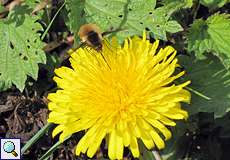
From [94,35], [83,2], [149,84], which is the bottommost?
[149,84]

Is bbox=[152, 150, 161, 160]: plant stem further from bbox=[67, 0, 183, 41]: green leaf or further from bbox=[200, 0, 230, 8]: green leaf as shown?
bbox=[200, 0, 230, 8]: green leaf

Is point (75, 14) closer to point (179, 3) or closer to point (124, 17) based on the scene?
point (124, 17)

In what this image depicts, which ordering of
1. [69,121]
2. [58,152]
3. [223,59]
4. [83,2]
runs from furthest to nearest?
[58,152]
[83,2]
[223,59]
[69,121]

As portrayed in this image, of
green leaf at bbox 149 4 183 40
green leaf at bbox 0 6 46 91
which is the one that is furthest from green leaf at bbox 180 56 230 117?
green leaf at bbox 0 6 46 91

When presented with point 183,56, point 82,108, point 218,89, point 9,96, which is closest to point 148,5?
point 183,56

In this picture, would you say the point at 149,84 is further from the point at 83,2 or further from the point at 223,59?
the point at 83,2

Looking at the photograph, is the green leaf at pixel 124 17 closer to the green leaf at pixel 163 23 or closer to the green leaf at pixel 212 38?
Answer: the green leaf at pixel 163 23
